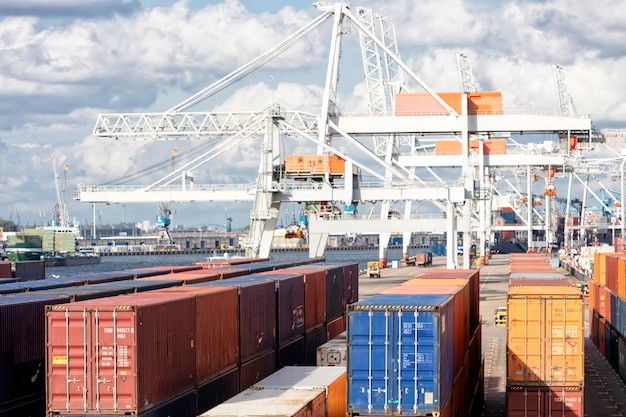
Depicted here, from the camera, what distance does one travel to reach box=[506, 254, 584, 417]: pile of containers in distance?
26719 mm

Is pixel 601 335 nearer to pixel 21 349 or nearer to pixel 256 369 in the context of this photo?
pixel 256 369

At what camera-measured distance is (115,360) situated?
21.3 meters

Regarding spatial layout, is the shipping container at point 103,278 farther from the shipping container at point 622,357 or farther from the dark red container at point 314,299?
the shipping container at point 622,357

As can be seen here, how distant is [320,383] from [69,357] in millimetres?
5906

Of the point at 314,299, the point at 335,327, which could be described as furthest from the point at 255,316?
the point at 335,327

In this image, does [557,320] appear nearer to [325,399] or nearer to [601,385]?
[325,399]

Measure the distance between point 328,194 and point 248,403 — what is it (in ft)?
138

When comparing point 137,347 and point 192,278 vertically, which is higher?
point 192,278

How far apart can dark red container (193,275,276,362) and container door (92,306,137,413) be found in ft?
22.0

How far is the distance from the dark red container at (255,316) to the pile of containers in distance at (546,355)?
21.6ft

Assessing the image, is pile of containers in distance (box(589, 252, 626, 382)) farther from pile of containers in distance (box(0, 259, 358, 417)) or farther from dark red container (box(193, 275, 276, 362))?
pile of containers in distance (box(0, 259, 358, 417))

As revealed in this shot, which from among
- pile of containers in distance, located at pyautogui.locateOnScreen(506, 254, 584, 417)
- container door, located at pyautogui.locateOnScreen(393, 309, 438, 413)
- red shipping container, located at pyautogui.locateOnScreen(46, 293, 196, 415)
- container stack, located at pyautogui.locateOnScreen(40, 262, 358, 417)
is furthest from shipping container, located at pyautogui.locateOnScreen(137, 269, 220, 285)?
container door, located at pyautogui.locateOnScreen(393, 309, 438, 413)

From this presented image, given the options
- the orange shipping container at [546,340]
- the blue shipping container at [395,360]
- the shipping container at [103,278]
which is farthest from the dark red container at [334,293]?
the blue shipping container at [395,360]

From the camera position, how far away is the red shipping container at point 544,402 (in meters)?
26.7
